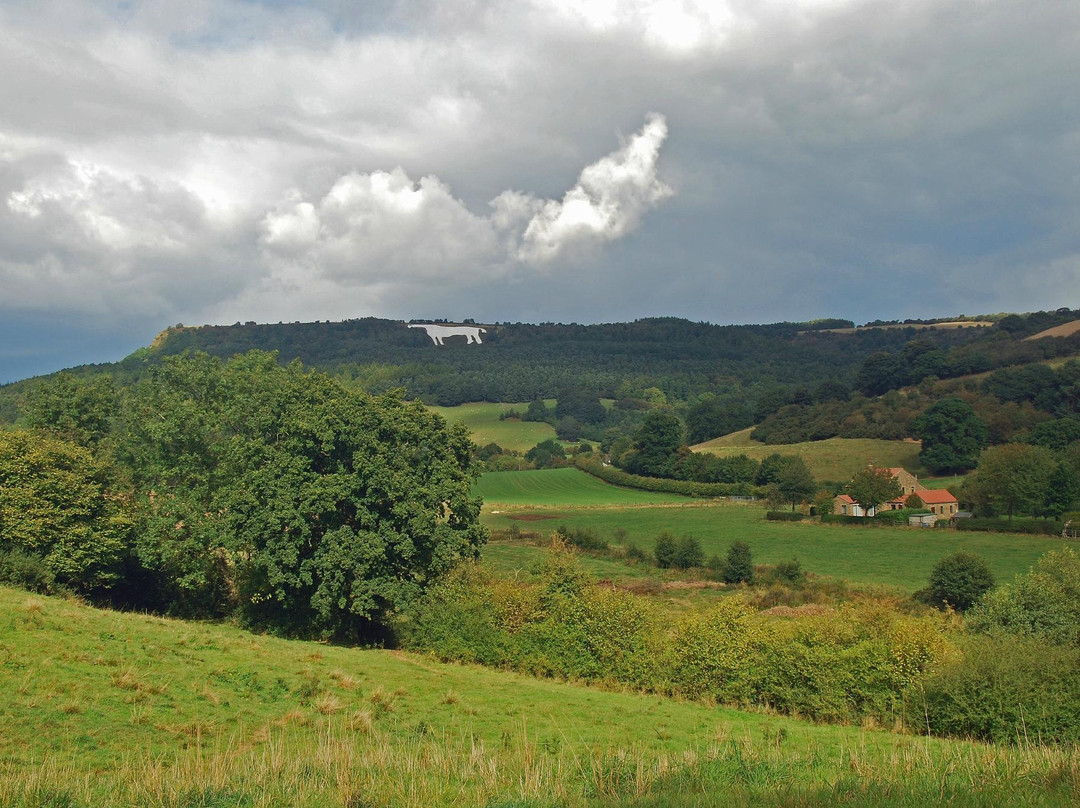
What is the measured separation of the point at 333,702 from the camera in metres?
18.8

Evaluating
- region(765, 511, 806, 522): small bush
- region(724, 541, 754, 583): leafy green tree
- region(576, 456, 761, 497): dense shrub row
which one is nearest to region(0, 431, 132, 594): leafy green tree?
region(724, 541, 754, 583): leafy green tree

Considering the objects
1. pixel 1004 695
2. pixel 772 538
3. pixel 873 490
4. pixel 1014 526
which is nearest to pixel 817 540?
pixel 772 538

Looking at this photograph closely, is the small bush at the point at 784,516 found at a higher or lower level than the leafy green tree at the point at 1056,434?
lower

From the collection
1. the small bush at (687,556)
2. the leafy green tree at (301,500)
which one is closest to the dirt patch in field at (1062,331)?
the small bush at (687,556)

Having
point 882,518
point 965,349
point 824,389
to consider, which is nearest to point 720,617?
point 882,518

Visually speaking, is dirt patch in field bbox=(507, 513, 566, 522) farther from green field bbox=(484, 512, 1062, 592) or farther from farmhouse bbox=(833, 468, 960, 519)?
farmhouse bbox=(833, 468, 960, 519)

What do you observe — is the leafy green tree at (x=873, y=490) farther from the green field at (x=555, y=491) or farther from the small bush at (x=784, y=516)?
the green field at (x=555, y=491)

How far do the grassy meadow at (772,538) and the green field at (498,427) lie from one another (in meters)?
48.7

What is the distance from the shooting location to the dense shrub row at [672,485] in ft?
342

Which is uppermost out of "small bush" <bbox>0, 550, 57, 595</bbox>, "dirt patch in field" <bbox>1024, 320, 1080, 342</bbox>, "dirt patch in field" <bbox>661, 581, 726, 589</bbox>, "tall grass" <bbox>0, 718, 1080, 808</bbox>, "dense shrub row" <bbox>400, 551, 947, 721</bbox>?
"dirt patch in field" <bbox>1024, 320, 1080, 342</bbox>

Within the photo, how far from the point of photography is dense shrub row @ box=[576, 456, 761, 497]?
10412cm

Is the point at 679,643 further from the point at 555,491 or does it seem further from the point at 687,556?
the point at 555,491

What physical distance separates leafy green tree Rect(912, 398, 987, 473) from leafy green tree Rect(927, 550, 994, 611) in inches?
2782

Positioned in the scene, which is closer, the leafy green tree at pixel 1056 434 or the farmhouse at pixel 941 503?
the farmhouse at pixel 941 503
